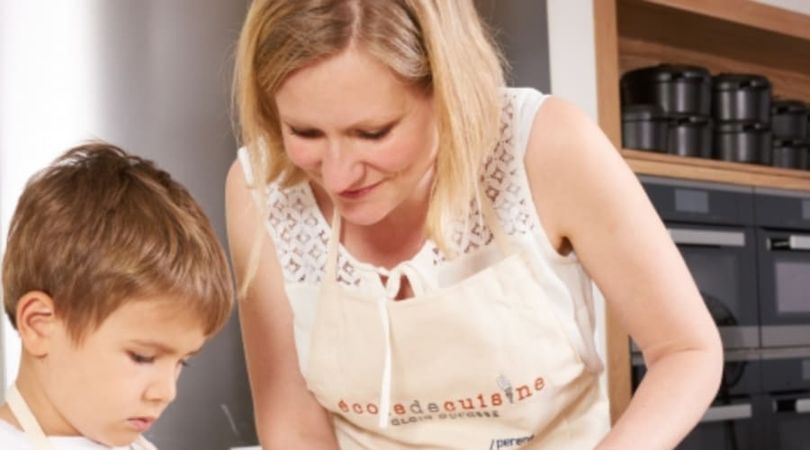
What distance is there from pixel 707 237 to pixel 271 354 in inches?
68.9

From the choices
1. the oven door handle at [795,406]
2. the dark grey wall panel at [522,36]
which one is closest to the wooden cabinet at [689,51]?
the dark grey wall panel at [522,36]

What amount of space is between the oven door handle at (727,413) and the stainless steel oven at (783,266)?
189 mm

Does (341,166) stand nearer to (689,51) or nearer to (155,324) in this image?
(155,324)

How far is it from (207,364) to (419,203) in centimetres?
64

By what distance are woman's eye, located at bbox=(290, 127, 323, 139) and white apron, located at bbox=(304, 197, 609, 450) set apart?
0.66 ft

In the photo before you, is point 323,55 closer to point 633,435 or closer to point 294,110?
point 294,110

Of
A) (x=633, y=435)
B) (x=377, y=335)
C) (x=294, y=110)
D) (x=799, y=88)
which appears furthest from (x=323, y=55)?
(x=799, y=88)

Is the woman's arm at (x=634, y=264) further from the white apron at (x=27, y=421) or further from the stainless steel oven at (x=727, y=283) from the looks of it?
the stainless steel oven at (x=727, y=283)

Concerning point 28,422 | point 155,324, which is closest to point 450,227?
point 155,324

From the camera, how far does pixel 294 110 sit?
108 cm

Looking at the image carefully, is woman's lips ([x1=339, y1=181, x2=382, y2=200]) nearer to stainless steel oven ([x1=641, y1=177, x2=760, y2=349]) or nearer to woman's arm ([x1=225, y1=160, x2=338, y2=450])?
woman's arm ([x1=225, y1=160, x2=338, y2=450])

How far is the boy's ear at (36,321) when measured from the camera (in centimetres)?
94

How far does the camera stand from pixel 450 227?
4.11 feet

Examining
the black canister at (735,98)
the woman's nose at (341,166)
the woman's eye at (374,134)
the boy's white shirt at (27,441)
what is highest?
the black canister at (735,98)
